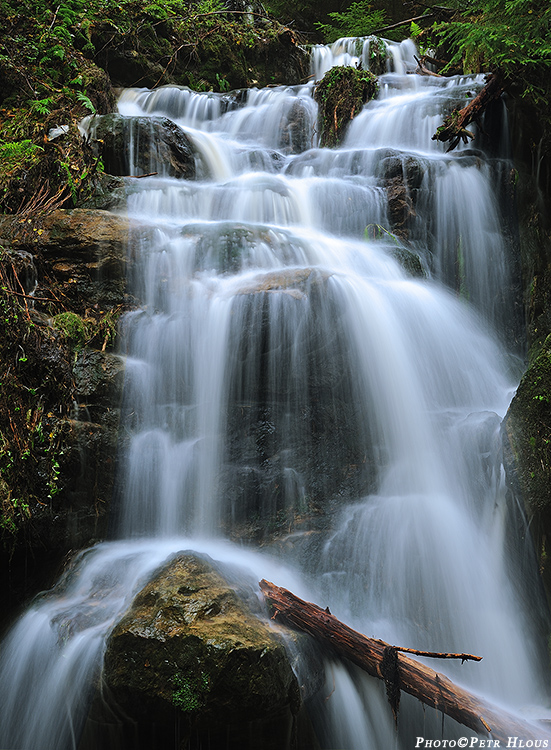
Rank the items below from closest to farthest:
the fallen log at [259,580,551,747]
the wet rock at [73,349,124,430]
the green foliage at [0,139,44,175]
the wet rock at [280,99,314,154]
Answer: the fallen log at [259,580,551,747] → the wet rock at [73,349,124,430] → the green foliage at [0,139,44,175] → the wet rock at [280,99,314,154]

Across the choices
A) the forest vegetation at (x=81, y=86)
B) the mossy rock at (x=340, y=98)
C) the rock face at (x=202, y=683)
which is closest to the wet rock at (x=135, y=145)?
the forest vegetation at (x=81, y=86)

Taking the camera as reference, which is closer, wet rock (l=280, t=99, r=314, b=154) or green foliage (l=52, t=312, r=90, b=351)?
green foliage (l=52, t=312, r=90, b=351)

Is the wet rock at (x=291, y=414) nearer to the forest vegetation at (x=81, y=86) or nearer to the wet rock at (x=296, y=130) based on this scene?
the forest vegetation at (x=81, y=86)

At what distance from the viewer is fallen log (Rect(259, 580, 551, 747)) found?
2.68 meters

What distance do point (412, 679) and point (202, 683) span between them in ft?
3.65

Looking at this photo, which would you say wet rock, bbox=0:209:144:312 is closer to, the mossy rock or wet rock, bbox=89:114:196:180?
wet rock, bbox=89:114:196:180

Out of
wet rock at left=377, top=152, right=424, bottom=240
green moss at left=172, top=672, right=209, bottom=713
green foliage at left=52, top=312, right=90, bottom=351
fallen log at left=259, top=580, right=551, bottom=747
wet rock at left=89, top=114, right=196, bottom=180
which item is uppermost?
wet rock at left=89, top=114, right=196, bottom=180

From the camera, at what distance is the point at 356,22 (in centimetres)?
1424

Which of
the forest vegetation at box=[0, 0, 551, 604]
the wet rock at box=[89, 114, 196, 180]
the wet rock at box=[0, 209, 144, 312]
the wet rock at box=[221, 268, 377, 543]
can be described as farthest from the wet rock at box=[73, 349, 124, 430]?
the wet rock at box=[89, 114, 196, 180]

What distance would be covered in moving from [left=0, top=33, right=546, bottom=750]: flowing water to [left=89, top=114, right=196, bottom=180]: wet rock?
665mm

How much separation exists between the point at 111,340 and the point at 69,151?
2770 millimetres

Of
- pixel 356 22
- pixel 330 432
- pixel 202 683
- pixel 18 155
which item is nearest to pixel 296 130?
pixel 18 155

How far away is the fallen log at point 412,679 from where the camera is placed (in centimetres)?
268

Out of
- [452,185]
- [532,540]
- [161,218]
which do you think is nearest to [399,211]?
[452,185]
